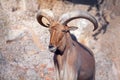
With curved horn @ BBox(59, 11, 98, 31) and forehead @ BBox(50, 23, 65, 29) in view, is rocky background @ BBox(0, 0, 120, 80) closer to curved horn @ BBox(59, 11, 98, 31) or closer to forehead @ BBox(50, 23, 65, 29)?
curved horn @ BBox(59, 11, 98, 31)

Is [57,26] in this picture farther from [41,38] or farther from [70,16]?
[41,38]

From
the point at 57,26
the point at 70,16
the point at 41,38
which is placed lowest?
the point at 41,38

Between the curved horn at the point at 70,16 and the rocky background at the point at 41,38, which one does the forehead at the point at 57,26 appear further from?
the rocky background at the point at 41,38

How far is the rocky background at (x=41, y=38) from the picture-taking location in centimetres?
1283

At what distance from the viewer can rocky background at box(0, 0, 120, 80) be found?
42.1 ft

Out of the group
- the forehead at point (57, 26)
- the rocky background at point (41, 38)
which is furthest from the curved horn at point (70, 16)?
the rocky background at point (41, 38)

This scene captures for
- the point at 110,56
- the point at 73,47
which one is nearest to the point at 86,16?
the point at 73,47

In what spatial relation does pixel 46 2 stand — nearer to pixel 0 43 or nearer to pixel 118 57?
pixel 0 43

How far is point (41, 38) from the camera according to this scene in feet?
44.2

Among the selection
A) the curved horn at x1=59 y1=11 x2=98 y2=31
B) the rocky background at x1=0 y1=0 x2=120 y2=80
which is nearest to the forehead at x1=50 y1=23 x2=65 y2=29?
the curved horn at x1=59 y1=11 x2=98 y2=31

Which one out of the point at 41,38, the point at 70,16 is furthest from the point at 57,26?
the point at 41,38

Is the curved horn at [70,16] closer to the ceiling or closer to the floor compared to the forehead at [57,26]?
closer to the ceiling

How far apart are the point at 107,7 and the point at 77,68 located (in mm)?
4724

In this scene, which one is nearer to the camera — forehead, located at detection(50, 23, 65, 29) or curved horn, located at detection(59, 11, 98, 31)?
forehead, located at detection(50, 23, 65, 29)
